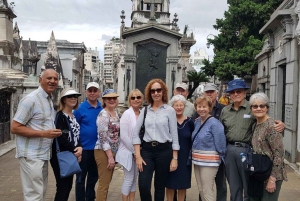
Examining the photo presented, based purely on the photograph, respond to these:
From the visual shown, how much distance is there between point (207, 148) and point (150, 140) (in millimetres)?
796

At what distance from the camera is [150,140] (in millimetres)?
4723

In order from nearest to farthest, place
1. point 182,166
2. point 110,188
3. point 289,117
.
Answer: point 182,166 < point 110,188 < point 289,117

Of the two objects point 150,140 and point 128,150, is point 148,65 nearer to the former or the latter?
point 128,150

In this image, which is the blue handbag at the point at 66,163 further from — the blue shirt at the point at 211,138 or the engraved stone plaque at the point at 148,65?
the engraved stone plaque at the point at 148,65

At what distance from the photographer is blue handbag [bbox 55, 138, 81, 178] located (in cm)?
427

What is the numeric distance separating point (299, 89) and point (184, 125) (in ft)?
16.4

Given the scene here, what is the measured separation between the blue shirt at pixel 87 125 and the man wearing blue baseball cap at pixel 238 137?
2.02m

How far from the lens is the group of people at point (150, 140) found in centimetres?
411

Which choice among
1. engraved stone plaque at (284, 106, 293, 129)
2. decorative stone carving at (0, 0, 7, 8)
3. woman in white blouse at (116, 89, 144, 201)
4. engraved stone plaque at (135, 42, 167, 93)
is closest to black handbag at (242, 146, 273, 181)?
woman in white blouse at (116, 89, 144, 201)

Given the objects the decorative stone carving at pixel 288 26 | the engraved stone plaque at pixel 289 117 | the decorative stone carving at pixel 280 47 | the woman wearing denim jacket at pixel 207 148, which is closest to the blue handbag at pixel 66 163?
the woman wearing denim jacket at pixel 207 148

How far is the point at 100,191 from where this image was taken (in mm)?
5219

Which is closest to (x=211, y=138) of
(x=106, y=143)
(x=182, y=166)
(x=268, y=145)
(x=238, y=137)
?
(x=238, y=137)

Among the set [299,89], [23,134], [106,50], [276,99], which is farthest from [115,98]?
[106,50]

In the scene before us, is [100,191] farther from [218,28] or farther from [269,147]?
[218,28]
